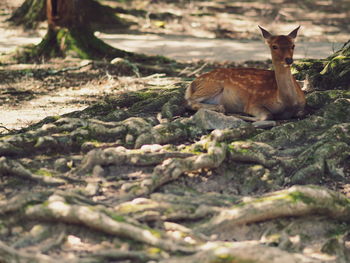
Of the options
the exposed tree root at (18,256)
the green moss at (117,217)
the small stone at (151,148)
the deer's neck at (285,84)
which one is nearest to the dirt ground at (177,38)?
the small stone at (151,148)

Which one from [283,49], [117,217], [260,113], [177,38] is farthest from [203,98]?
Answer: [177,38]

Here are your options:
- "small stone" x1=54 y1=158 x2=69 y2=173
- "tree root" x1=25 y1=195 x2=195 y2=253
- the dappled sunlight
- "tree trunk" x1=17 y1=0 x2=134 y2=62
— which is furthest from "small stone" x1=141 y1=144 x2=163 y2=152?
the dappled sunlight

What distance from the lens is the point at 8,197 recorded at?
5.75m

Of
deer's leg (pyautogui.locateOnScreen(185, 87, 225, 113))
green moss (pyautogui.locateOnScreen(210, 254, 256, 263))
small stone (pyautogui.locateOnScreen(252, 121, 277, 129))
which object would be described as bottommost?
green moss (pyautogui.locateOnScreen(210, 254, 256, 263))

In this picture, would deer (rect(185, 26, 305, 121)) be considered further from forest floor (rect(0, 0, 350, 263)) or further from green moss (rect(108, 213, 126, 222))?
green moss (rect(108, 213, 126, 222))

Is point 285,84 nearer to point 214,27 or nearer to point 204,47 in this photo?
point 204,47

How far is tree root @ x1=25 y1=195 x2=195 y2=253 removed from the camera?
5035mm

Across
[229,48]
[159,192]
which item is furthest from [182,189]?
[229,48]

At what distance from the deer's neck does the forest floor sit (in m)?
0.29

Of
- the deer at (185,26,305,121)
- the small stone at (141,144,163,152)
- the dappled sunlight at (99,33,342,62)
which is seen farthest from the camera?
the dappled sunlight at (99,33,342,62)

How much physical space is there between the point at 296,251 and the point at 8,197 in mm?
2464

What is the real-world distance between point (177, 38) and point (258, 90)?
32.9 feet

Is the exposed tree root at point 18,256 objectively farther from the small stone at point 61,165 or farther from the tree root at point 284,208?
the small stone at point 61,165

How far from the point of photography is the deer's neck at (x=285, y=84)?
24.4ft
